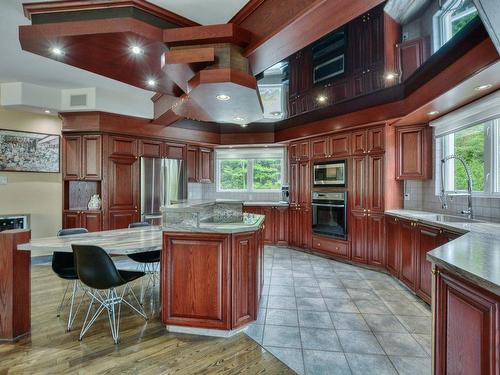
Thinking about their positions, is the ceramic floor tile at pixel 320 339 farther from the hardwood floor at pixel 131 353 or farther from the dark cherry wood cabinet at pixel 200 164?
the dark cherry wood cabinet at pixel 200 164

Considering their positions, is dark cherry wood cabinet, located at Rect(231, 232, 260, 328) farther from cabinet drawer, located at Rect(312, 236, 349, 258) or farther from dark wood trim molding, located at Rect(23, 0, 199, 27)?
cabinet drawer, located at Rect(312, 236, 349, 258)

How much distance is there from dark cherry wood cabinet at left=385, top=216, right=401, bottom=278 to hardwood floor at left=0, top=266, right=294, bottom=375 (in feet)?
7.65

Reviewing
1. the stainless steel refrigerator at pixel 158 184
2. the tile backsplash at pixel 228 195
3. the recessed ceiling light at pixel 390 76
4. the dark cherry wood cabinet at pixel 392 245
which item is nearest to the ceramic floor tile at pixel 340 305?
the dark cherry wood cabinet at pixel 392 245

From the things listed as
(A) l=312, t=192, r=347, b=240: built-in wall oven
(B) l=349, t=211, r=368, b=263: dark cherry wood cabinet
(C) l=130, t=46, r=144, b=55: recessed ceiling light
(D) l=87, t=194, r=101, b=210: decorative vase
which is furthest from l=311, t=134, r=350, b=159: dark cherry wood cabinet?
(D) l=87, t=194, r=101, b=210: decorative vase

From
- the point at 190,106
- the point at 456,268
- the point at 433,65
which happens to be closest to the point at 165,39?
the point at 190,106

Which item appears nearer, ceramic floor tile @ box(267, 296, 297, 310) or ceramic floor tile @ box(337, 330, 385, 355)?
ceramic floor tile @ box(337, 330, 385, 355)

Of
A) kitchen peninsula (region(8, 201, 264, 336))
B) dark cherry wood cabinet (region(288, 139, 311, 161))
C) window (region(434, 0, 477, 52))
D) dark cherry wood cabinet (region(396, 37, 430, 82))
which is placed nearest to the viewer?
kitchen peninsula (region(8, 201, 264, 336))

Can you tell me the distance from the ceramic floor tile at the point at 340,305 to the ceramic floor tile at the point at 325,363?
758 mm

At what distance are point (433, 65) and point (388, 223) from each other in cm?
203

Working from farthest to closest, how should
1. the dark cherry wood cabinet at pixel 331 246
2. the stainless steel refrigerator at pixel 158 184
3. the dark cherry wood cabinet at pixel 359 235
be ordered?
the stainless steel refrigerator at pixel 158 184 → the dark cherry wood cabinet at pixel 331 246 → the dark cherry wood cabinet at pixel 359 235

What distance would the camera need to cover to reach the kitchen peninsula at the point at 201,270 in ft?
7.45

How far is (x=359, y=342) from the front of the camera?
217 cm

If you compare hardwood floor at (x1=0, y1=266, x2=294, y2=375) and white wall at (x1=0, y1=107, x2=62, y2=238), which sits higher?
white wall at (x1=0, y1=107, x2=62, y2=238)

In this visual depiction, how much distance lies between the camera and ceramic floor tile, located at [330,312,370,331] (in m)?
2.40
